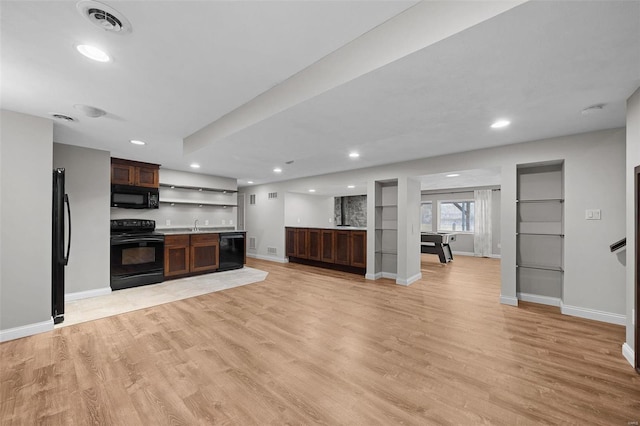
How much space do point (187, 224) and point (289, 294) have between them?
3.65 meters

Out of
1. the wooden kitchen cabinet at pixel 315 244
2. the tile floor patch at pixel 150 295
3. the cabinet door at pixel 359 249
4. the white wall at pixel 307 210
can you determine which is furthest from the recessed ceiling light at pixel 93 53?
the white wall at pixel 307 210

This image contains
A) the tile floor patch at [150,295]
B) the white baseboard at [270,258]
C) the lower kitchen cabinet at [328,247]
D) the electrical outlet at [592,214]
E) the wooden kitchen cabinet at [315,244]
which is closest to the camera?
the electrical outlet at [592,214]

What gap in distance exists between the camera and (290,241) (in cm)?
732

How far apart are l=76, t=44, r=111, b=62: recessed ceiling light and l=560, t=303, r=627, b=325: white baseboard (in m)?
5.56

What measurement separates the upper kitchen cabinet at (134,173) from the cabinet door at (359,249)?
4431 mm

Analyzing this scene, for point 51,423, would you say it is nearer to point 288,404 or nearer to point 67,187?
point 288,404

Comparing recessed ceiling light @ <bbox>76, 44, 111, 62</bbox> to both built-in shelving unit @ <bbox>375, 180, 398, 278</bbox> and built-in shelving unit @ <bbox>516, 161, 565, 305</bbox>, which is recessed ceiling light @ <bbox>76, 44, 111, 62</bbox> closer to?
built-in shelving unit @ <bbox>375, 180, 398, 278</bbox>

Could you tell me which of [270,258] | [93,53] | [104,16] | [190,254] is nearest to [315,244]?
[270,258]

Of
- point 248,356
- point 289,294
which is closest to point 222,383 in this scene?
point 248,356

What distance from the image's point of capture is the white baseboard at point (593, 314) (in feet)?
10.1

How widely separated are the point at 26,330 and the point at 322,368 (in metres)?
3.23

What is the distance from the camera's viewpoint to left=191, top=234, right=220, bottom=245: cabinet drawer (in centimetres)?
554

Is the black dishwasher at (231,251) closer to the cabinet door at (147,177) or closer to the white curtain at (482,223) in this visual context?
the cabinet door at (147,177)

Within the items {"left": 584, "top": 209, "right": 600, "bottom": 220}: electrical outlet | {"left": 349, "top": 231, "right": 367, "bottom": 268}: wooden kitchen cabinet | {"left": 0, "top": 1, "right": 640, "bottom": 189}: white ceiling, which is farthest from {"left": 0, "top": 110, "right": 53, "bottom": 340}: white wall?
{"left": 584, "top": 209, "right": 600, "bottom": 220}: electrical outlet
